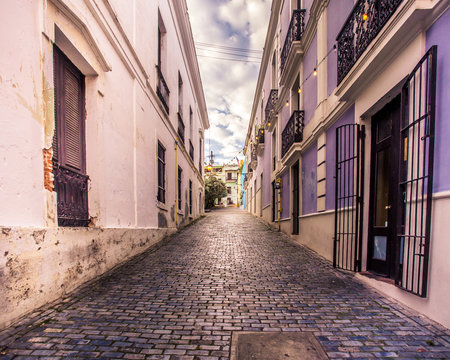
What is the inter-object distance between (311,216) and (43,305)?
6.19m

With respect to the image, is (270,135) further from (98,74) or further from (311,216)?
(98,74)

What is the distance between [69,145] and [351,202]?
17.4 ft

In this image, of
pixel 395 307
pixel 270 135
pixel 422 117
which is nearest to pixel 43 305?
pixel 395 307

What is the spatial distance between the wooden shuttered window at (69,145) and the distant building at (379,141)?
4.63m

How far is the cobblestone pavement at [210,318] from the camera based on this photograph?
217 cm

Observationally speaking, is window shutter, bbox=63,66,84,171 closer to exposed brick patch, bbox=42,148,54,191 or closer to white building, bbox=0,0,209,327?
white building, bbox=0,0,209,327

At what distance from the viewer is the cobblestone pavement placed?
2172 mm

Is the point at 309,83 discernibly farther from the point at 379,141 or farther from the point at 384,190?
the point at 384,190

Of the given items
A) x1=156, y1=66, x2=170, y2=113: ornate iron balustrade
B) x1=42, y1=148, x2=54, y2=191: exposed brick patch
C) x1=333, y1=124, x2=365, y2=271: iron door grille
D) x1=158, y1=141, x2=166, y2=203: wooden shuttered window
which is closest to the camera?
x1=42, y1=148, x2=54, y2=191: exposed brick patch

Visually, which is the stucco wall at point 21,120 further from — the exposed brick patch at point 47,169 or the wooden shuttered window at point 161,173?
the wooden shuttered window at point 161,173

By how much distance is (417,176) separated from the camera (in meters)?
2.95

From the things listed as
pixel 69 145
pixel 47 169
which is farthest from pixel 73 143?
pixel 47 169

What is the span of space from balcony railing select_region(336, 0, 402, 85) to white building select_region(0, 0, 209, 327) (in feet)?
15.3

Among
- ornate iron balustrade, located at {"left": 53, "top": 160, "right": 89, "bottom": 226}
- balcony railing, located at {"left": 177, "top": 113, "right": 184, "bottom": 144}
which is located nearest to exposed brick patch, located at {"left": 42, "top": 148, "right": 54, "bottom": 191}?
ornate iron balustrade, located at {"left": 53, "top": 160, "right": 89, "bottom": 226}
